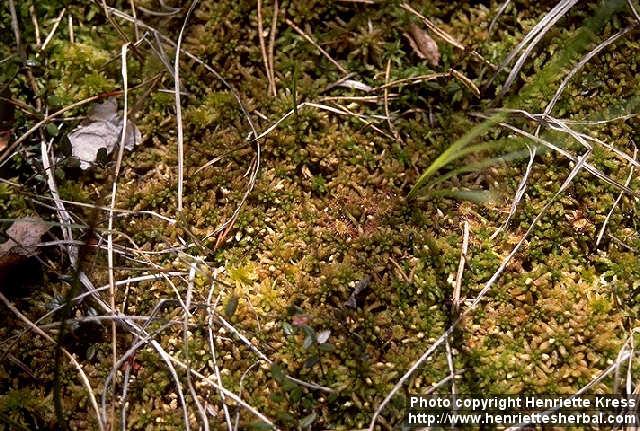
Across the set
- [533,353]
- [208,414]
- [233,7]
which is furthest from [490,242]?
[233,7]

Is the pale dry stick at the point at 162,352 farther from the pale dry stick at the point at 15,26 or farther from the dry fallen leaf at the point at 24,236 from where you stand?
the pale dry stick at the point at 15,26

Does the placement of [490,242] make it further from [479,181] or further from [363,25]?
[363,25]

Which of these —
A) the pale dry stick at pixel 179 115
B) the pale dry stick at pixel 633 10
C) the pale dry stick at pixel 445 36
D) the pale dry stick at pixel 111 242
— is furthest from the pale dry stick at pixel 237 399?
the pale dry stick at pixel 633 10

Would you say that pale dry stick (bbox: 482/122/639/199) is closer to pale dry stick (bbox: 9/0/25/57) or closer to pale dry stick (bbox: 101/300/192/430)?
pale dry stick (bbox: 101/300/192/430)

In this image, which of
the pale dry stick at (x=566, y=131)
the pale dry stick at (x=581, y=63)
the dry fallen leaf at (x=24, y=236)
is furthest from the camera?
the pale dry stick at (x=581, y=63)

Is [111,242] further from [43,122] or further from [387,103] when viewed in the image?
[387,103]

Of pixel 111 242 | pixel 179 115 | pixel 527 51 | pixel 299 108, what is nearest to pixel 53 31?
pixel 179 115
